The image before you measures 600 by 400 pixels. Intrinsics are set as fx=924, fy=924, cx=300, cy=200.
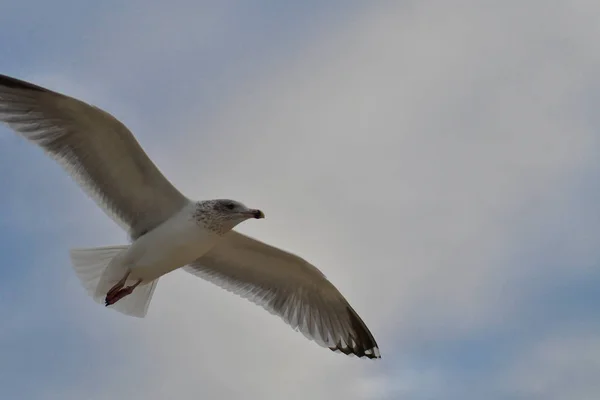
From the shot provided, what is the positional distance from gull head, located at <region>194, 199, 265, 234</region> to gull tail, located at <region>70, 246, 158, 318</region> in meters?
0.71

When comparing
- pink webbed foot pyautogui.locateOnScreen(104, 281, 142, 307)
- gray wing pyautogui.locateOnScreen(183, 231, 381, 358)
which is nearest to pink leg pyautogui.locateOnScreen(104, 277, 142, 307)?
pink webbed foot pyautogui.locateOnScreen(104, 281, 142, 307)

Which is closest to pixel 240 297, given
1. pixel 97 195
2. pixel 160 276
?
pixel 160 276

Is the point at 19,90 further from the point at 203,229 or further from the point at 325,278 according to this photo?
the point at 325,278

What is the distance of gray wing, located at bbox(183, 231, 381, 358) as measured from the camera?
7.66 m

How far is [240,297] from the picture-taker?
7961 millimetres

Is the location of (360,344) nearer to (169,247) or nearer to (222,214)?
(222,214)

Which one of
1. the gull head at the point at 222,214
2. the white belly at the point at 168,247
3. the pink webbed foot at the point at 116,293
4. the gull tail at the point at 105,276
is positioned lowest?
the pink webbed foot at the point at 116,293

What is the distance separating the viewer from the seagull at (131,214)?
6.62 meters

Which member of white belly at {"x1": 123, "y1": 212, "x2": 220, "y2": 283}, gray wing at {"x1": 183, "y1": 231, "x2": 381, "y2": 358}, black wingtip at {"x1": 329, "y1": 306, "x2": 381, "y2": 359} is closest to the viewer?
white belly at {"x1": 123, "y1": 212, "x2": 220, "y2": 283}

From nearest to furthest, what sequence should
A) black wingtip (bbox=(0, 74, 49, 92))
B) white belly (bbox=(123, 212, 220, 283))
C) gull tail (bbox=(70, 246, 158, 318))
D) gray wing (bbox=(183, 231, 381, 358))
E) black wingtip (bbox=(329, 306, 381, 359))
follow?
black wingtip (bbox=(0, 74, 49, 92)) < white belly (bbox=(123, 212, 220, 283)) < gull tail (bbox=(70, 246, 158, 318)) < gray wing (bbox=(183, 231, 381, 358)) < black wingtip (bbox=(329, 306, 381, 359))

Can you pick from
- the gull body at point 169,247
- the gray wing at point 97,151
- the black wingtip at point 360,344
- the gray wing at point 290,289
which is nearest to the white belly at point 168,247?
the gull body at point 169,247

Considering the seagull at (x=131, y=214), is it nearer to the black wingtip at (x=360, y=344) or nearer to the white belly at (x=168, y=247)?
the white belly at (x=168, y=247)

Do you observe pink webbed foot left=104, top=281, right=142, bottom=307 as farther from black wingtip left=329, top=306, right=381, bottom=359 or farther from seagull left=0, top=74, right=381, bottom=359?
black wingtip left=329, top=306, right=381, bottom=359

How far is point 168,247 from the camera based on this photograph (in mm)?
6754
